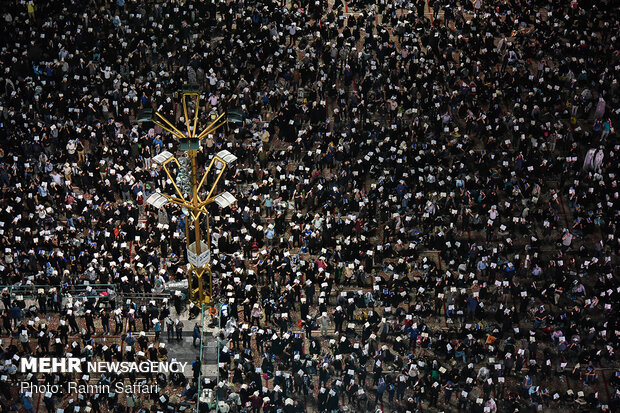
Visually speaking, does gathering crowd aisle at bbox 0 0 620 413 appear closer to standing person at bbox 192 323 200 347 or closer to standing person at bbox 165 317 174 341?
standing person at bbox 165 317 174 341

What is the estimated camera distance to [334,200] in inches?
2256

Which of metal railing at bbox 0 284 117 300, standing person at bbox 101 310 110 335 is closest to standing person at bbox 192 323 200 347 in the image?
standing person at bbox 101 310 110 335

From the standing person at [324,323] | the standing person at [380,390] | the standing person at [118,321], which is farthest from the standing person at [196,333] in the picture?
the standing person at [380,390]

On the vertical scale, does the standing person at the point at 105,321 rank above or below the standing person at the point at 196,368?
above

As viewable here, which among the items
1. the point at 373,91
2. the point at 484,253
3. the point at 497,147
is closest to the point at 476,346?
the point at 484,253

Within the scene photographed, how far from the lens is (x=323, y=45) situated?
68312 millimetres

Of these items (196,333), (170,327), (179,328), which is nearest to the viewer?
(196,333)

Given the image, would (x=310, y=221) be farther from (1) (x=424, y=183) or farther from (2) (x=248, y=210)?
(1) (x=424, y=183)

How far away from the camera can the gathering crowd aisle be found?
48.8 m

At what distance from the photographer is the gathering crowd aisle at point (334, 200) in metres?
48.8

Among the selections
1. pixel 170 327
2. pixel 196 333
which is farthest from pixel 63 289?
pixel 196 333

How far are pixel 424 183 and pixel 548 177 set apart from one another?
7123 millimetres

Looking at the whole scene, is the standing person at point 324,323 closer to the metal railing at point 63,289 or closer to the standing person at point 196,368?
the standing person at point 196,368

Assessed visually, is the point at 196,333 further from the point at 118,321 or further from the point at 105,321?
the point at 105,321
